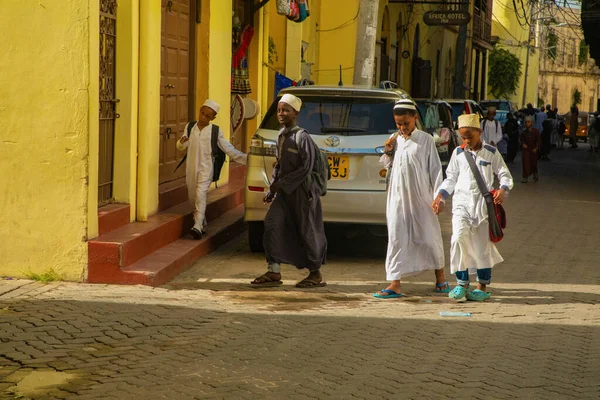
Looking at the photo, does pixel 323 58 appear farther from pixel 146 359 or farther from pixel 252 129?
pixel 146 359

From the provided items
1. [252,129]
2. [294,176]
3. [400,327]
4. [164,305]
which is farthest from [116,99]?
[252,129]

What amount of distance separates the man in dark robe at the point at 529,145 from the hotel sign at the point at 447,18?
7943 millimetres

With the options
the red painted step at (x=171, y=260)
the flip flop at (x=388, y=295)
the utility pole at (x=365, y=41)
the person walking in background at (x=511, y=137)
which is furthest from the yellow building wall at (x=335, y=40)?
the flip flop at (x=388, y=295)

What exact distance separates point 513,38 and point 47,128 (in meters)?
70.6

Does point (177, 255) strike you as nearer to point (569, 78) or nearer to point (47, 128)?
point (47, 128)

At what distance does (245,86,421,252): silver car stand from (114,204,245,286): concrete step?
0.60 meters

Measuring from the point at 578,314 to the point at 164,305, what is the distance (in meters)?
3.24

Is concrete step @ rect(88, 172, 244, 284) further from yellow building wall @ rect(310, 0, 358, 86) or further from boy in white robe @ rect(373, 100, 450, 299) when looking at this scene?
yellow building wall @ rect(310, 0, 358, 86)

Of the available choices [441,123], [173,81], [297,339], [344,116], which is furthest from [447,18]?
[297,339]

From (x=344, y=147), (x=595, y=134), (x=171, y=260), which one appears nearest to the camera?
(x=171, y=260)

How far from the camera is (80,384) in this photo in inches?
245

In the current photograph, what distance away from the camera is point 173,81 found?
1341 cm

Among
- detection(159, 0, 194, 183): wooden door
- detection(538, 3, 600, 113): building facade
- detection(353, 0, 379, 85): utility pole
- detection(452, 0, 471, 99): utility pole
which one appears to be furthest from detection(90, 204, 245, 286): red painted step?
detection(538, 3, 600, 113): building facade

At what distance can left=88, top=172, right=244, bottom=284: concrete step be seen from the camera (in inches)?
371
